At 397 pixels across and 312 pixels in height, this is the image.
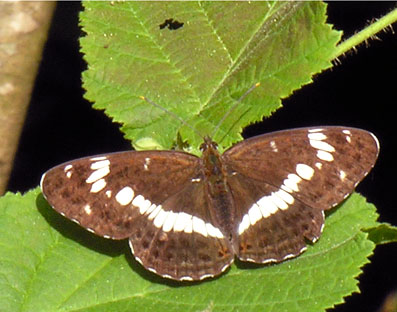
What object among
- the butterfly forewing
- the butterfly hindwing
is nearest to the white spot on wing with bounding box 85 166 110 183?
the butterfly hindwing

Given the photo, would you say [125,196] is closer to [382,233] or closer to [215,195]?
[215,195]

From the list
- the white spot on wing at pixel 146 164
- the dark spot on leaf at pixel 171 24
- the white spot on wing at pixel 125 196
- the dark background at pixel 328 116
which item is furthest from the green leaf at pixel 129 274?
the dark background at pixel 328 116

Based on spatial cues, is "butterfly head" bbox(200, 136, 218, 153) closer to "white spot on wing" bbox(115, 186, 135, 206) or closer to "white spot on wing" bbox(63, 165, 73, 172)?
"white spot on wing" bbox(115, 186, 135, 206)

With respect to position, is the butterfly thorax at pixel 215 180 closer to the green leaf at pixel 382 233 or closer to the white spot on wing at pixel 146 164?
the white spot on wing at pixel 146 164

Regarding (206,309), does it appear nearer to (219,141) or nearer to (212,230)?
(212,230)

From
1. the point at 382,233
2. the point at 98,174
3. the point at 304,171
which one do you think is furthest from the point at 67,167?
the point at 382,233

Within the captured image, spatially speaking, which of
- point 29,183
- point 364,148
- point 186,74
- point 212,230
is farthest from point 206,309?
point 29,183
